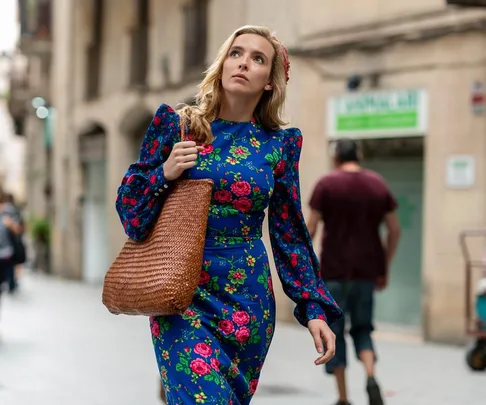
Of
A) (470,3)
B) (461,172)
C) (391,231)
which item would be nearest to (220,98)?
(391,231)

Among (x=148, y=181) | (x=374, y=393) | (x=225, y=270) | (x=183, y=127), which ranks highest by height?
(x=183, y=127)

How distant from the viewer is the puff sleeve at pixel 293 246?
3.42m

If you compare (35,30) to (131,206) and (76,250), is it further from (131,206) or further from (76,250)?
(131,206)

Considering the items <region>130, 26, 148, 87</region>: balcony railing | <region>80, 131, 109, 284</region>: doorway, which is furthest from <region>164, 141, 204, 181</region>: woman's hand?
<region>80, 131, 109, 284</region>: doorway

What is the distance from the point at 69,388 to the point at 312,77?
669 cm

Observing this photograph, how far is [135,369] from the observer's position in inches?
341

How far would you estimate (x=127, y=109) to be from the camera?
2042 centimetres

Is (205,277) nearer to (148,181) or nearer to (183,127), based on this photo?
(148,181)

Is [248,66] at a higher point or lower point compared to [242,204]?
higher

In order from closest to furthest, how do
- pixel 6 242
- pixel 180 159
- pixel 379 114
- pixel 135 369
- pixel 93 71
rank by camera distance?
pixel 180 159 → pixel 135 369 → pixel 6 242 → pixel 379 114 → pixel 93 71

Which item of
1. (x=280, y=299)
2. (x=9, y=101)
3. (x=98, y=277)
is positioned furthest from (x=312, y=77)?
(x=9, y=101)

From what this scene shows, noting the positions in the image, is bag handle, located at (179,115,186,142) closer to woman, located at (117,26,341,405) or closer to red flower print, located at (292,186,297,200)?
woman, located at (117,26,341,405)

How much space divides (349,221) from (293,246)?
3115 mm

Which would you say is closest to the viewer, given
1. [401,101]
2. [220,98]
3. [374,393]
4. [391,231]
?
[220,98]
